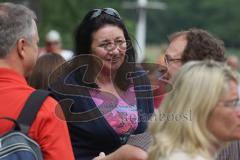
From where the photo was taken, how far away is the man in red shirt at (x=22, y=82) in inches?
159

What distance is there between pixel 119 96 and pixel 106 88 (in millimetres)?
103

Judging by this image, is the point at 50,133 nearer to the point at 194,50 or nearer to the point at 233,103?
the point at 233,103

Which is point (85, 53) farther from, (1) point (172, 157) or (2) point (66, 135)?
(1) point (172, 157)

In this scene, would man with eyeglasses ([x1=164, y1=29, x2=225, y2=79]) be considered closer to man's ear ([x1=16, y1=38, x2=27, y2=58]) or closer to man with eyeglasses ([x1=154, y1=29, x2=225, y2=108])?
man with eyeglasses ([x1=154, y1=29, x2=225, y2=108])

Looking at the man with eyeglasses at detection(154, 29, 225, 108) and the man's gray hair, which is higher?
the man's gray hair

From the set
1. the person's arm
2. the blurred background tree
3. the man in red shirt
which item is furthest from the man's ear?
the blurred background tree

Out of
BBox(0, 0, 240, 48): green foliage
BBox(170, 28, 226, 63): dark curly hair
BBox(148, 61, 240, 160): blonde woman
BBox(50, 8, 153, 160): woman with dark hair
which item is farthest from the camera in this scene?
BBox(0, 0, 240, 48): green foliage

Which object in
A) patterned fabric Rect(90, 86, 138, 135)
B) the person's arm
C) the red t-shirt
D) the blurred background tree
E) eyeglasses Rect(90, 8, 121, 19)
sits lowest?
the blurred background tree

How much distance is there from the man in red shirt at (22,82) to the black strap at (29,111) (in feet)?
0.08

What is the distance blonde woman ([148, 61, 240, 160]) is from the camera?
3561 millimetres

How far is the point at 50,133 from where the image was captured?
13.2ft

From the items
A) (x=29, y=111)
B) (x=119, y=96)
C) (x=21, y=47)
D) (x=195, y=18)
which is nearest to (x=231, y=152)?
(x=119, y=96)

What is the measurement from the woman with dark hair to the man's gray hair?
0.84 m

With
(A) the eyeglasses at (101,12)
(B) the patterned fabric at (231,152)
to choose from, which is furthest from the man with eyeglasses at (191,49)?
(A) the eyeglasses at (101,12)
